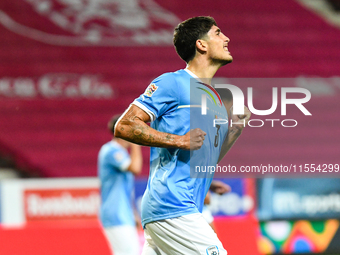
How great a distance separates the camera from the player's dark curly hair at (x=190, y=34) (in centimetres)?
309

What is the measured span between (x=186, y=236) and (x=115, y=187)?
8.87 ft

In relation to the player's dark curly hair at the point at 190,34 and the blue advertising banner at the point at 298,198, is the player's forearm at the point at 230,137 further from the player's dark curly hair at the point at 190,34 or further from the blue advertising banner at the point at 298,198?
the blue advertising banner at the point at 298,198

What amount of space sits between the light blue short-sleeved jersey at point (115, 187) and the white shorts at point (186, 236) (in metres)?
2.46

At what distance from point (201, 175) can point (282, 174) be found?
5.34 meters

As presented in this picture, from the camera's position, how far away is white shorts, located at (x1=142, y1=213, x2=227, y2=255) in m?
2.65

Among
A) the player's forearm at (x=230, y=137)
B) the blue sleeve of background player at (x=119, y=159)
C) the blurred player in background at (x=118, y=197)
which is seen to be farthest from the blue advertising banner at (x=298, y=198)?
the player's forearm at (x=230, y=137)

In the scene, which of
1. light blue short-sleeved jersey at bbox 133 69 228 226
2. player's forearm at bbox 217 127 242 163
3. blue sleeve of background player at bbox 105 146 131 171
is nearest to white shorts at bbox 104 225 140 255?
blue sleeve of background player at bbox 105 146 131 171

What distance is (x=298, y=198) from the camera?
24.3 feet

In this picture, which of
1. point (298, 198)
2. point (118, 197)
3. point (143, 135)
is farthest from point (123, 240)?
point (298, 198)

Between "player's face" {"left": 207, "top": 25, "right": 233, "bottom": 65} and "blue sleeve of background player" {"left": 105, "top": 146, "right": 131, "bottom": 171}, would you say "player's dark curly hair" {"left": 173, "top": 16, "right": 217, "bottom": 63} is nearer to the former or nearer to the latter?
"player's face" {"left": 207, "top": 25, "right": 233, "bottom": 65}

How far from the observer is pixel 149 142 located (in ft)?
8.73

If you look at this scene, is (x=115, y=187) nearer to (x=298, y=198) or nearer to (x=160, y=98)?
(x=160, y=98)

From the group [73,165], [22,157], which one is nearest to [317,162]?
[73,165]

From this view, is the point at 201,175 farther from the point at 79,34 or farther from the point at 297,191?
the point at 79,34
